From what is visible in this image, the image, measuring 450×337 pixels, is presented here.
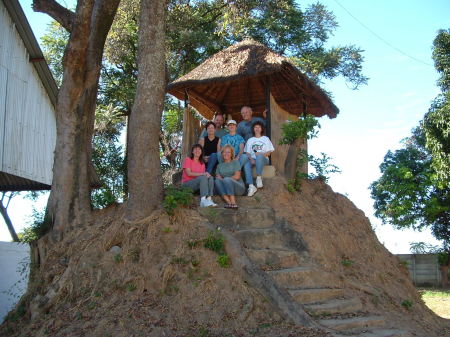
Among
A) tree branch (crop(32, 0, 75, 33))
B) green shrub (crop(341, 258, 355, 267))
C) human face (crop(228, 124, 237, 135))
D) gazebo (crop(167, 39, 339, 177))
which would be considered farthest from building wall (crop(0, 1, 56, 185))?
green shrub (crop(341, 258, 355, 267))

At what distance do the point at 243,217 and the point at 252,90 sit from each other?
639cm

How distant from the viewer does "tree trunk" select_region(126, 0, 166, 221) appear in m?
8.53

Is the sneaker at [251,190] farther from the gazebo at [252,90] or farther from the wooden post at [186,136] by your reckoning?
the wooden post at [186,136]

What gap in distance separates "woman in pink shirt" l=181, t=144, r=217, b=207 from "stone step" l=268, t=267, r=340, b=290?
1.99m

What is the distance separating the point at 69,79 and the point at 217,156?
3.30m

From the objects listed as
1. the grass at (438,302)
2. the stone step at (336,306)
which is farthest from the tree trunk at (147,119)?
the grass at (438,302)

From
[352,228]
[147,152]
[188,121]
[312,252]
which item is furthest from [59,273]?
[352,228]

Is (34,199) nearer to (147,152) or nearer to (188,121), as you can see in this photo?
(188,121)

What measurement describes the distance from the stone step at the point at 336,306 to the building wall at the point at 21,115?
824 cm

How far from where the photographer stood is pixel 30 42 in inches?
514

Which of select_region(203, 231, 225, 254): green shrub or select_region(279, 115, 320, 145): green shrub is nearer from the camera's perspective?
select_region(203, 231, 225, 254): green shrub

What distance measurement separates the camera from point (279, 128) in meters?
12.1

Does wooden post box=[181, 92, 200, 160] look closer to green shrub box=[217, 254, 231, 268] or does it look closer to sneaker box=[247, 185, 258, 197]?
sneaker box=[247, 185, 258, 197]

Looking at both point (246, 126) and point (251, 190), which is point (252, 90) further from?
point (251, 190)
